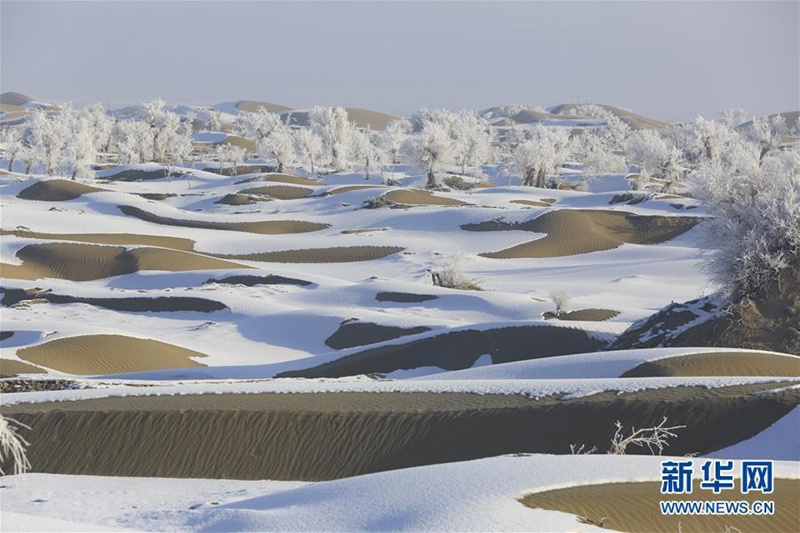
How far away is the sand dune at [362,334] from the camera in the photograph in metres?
31.7

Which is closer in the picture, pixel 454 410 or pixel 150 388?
pixel 454 410

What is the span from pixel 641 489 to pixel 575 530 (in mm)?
1759

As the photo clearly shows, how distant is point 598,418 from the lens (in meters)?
14.2

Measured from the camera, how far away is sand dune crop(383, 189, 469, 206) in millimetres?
68375

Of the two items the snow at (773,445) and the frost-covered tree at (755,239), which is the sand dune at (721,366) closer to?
the frost-covered tree at (755,239)

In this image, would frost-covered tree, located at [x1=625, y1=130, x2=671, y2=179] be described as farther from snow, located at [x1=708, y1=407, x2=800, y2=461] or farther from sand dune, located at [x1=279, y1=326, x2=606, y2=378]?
snow, located at [x1=708, y1=407, x2=800, y2=461]

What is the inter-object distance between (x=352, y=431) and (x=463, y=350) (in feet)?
40.7

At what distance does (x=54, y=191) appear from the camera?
73062 millimetres

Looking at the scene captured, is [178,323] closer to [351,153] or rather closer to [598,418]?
[598,418]

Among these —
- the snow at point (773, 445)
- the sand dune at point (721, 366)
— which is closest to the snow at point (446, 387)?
the sand dune at point (721, 366)

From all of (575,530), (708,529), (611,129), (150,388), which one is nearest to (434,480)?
(575,530)

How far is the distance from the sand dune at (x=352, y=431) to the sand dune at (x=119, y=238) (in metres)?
40.1

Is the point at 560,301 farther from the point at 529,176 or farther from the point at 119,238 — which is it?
→ the point at 529,176

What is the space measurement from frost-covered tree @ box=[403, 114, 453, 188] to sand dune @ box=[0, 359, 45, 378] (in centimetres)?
6033
